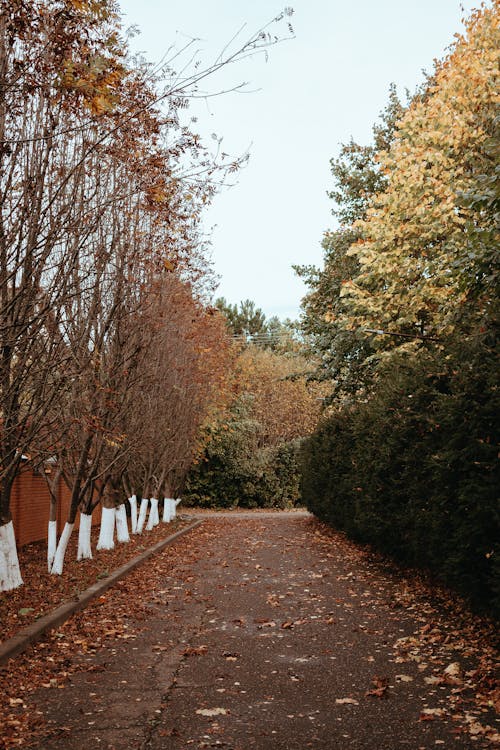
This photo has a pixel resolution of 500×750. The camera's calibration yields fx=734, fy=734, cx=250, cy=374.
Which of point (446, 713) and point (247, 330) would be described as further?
point (247, 330)

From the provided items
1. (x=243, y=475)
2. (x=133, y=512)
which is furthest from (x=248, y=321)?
(x=133, y=512)

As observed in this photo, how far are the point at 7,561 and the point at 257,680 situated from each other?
16.3 ft

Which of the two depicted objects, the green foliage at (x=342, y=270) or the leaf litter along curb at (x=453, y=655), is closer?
the leaf litter along curb at (x=453, y=655)

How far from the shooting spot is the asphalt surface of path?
4.71 m

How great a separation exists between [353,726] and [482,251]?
671 cm

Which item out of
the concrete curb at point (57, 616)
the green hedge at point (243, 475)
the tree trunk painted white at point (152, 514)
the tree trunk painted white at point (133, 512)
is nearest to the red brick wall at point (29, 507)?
the tree trunk painted white at point (133, 512)

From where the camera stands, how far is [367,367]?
70.9 ft

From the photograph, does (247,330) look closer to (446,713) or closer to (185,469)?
(185,469)

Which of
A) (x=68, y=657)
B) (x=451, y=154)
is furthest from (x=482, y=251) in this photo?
(x=451, y=154)

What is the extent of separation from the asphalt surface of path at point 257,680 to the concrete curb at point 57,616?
0.57 meters

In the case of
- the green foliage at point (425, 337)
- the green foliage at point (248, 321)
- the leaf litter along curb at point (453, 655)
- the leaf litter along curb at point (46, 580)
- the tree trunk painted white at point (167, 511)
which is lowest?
the leaf litter along curb at point (453, 655)

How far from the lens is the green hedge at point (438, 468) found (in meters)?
6.94

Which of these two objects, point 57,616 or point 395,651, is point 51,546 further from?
point 395,651

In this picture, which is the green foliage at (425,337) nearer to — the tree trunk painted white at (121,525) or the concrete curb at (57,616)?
the concrete curb at (57,616)
